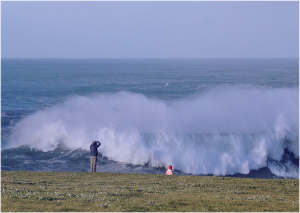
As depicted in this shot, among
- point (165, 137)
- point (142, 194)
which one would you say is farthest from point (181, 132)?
point (142, 194)

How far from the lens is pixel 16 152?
2275 cm

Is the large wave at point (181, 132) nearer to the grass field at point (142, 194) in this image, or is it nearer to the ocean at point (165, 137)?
the ocean at point (165, 137)

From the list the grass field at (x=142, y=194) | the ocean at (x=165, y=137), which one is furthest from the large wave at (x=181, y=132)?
the grass field at (x=142, y=194)

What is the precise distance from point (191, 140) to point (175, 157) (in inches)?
107

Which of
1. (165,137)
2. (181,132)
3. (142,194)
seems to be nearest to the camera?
(142,194)

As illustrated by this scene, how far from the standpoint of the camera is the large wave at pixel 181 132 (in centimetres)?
2264

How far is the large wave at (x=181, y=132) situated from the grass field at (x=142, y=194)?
8.42 metres

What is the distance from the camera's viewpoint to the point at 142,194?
1004 cm

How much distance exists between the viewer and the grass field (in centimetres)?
830

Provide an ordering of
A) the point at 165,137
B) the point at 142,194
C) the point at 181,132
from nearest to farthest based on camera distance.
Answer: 1. the point at 142,194
2. the point at 165,137
3. the point at 181,132

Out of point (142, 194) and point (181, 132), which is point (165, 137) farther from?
point (142, 194)

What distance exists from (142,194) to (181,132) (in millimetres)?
15979

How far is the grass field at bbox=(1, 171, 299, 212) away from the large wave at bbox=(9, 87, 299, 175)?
27.6ft

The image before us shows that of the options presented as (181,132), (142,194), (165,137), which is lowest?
(165,137)
